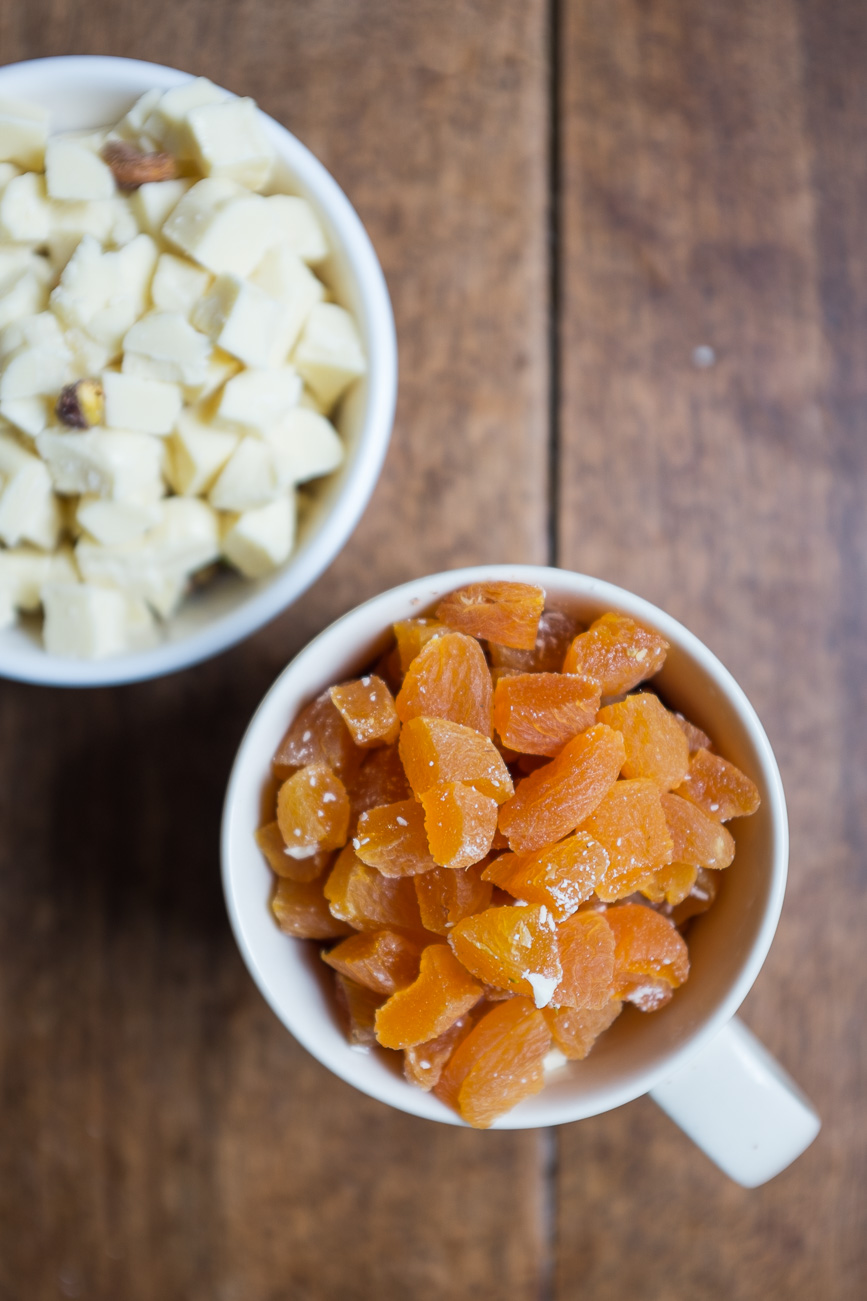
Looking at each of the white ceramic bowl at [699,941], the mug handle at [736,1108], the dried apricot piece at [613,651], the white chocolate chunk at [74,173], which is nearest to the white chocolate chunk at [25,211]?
the white chocolate chunk at [74,173]

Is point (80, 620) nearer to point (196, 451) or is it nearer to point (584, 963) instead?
point (196, 451)

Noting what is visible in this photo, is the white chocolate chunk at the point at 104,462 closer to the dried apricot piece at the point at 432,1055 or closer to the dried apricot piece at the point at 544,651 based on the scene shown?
the dried apricot piece at the point at 544,651

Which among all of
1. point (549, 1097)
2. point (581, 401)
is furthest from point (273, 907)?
point (581, 401)

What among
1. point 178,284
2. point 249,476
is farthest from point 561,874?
point 178,284

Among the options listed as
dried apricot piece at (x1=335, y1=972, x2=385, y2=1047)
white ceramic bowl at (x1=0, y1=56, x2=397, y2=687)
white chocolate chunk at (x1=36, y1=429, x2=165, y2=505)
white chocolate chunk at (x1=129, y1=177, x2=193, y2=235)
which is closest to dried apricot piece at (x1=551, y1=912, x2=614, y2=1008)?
dried apricot piece at (x1=335, y1=972, x2=385, y2=1047)

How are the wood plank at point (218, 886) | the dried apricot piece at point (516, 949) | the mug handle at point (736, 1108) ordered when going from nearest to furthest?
1. the dried apricot piece at point (516, 949)
2. the mug handle at point (736, 1108)
3. the wood plank at point (218, 886)

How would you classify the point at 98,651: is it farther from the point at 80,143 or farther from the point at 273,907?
the point at 80,143
